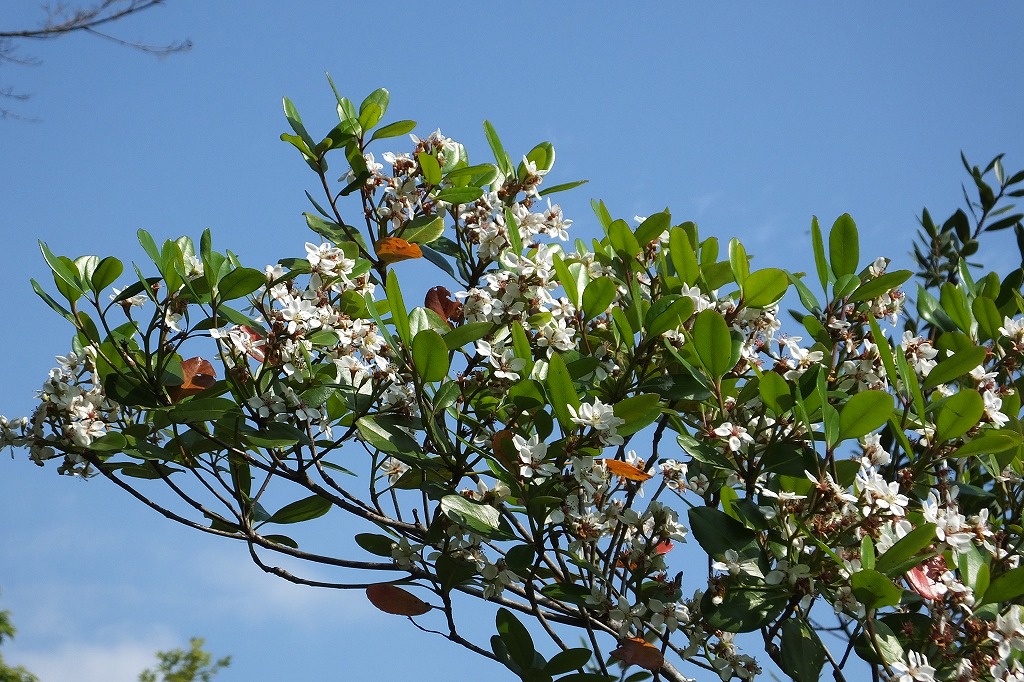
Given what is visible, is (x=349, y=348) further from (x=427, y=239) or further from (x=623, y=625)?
(x=623, y=625)

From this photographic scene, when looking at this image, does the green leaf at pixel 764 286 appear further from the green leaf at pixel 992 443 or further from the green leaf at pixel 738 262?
the green leaf at pixel 992 443

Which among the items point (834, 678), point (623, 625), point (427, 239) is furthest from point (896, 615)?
point (427, 239)

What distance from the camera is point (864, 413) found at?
1.67m

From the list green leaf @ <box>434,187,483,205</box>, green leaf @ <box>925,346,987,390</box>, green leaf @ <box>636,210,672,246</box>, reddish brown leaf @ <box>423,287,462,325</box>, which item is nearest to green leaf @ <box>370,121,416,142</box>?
green leaf @ <box>434,187,483,205</box>

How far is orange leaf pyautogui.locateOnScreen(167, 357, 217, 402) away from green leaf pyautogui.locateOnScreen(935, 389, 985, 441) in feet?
5.01

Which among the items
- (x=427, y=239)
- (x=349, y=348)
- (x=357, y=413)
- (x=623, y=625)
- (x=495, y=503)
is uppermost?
(x=427, y=239)

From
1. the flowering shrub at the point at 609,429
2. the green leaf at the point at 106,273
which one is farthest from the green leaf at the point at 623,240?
the green leaf at the point at 106,273

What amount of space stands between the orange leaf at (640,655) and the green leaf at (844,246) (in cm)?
97

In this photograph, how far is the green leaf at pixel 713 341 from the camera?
1.70 meters

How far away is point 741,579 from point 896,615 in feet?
1.31

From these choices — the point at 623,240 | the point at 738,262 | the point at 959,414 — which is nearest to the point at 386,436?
the point at 623,240

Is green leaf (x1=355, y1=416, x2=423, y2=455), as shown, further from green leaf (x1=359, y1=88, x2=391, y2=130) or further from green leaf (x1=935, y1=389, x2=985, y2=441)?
green leaf (x1=935, y1=389, x2=985, y2=441)

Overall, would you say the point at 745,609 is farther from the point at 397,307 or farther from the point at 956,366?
the point at 397,307

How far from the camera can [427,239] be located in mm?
2238
